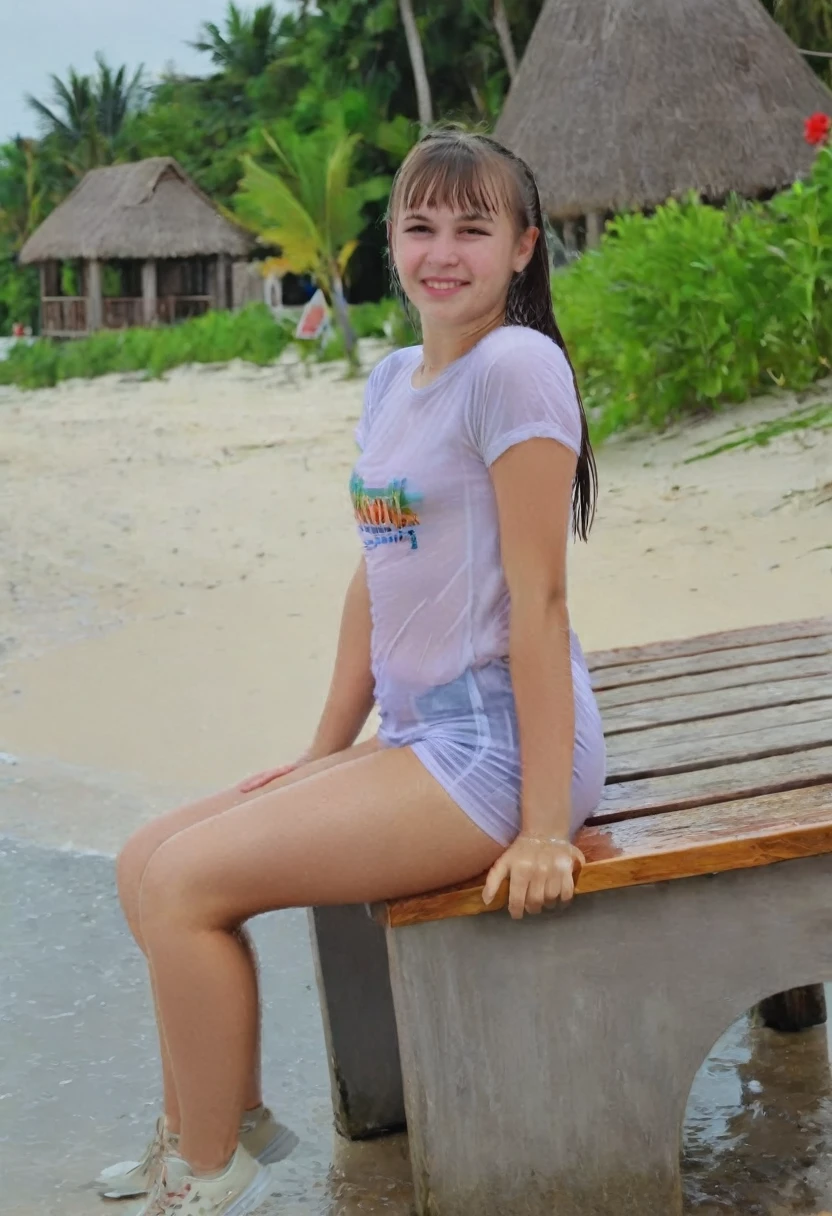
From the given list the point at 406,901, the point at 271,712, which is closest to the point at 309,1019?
the point at 406,901

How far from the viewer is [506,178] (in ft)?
6.51

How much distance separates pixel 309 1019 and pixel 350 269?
20354mm

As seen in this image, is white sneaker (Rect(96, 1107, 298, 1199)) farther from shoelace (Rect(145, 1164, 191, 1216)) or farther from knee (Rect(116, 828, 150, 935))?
knee (Rect(116, 828, 150, 935))

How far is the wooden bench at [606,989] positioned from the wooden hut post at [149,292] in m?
24.8

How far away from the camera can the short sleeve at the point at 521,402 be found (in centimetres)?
186

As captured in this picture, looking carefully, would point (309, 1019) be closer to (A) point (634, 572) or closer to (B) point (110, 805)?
(B) point (110, 805)

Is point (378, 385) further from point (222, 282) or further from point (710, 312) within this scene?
point (222, 282)

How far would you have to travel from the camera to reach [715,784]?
201cm

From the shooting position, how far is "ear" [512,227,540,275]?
2.04 m

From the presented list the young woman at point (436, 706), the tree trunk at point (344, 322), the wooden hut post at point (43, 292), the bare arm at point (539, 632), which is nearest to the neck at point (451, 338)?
the young woman at point (436, 706)

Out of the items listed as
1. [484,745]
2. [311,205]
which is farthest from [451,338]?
[311,205]

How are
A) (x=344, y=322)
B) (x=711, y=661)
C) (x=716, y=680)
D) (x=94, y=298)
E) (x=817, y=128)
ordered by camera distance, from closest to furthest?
(x=716, y=680)
(x=711, y=661)
(x=817, y=128)
(x=344, y=322)
(x=94, y=298)

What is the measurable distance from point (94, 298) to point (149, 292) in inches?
36.6

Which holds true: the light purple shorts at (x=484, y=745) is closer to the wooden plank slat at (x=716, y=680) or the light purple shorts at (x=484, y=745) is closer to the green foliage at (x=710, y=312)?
the wooden plank slat at (x=716, y=680)
